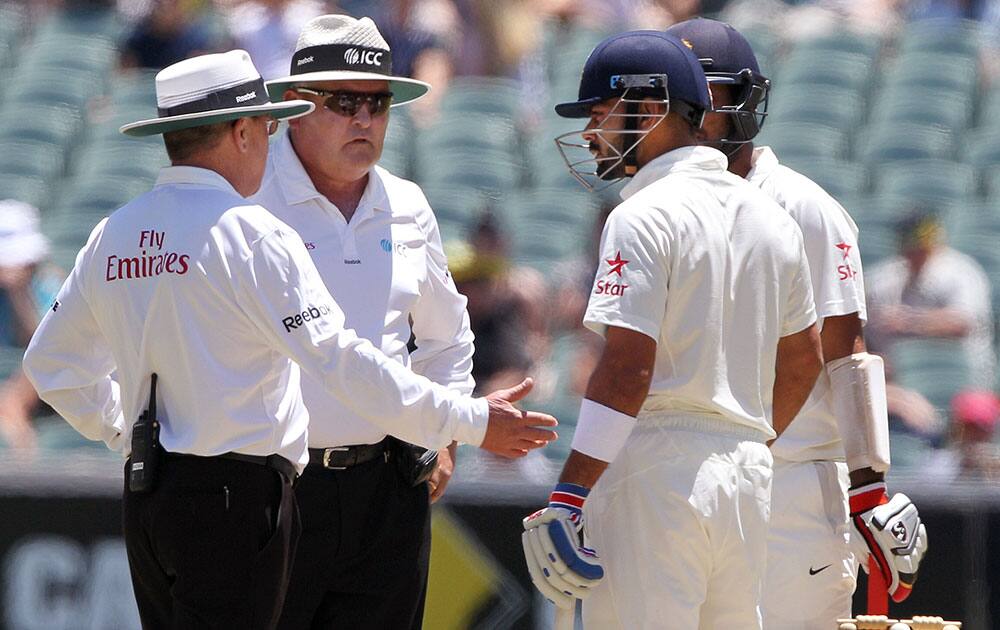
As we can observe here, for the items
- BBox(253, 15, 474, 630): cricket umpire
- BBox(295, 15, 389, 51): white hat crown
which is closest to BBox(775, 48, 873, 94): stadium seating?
BBox(253, 15, 474, 630): cricket umpire

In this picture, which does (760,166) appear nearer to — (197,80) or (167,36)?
A: (197,80)

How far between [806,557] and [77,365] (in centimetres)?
207

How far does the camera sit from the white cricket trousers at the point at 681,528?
151 inches

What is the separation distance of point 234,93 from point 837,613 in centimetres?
221

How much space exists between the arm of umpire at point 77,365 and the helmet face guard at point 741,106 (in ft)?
5.98

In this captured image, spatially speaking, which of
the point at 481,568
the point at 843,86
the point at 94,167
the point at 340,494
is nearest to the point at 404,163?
the point at 94,167

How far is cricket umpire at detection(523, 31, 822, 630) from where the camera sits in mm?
3822

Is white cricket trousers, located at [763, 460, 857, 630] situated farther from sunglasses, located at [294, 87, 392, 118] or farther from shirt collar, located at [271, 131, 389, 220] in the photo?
sunglasses, located at [294, 87, 392, 118]

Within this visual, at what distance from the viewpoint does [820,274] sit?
4.54 metres

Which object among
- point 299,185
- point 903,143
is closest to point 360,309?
point 299,185

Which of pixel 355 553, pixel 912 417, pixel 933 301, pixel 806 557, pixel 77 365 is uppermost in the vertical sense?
pixel 77 365

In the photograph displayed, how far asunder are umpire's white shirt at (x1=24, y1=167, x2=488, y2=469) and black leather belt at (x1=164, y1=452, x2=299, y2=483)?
0.07 ft

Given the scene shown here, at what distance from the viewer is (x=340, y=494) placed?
14.3ft

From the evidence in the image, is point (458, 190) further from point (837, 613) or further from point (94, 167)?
point (837, 613)
